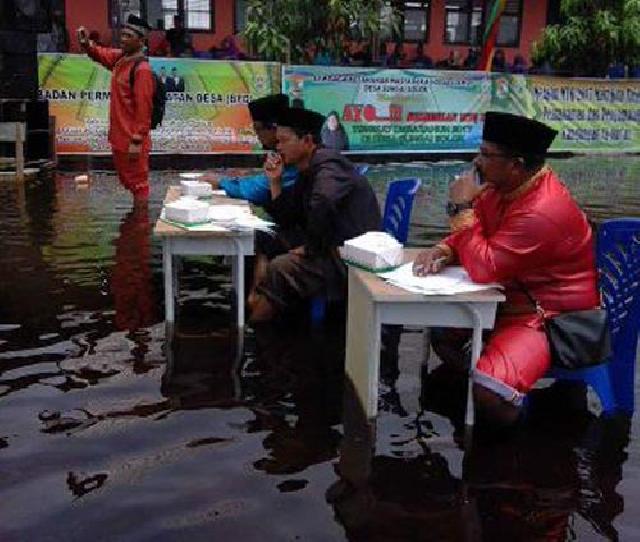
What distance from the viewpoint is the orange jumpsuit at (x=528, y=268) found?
3.67m

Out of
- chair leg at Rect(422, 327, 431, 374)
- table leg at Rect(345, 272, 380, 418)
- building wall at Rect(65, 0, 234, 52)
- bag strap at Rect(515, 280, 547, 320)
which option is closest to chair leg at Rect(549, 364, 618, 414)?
bag strap at Rect(515, 280, 547, 320)

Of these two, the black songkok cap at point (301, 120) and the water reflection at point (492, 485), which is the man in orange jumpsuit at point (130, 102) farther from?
the water reflection at point (492, 485)

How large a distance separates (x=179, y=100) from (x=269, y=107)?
8516mm

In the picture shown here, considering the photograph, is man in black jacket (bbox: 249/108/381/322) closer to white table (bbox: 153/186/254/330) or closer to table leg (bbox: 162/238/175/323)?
white table (bbox: 153/186/254/330)

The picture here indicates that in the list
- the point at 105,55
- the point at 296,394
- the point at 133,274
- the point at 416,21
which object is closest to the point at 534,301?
the point at 296,394

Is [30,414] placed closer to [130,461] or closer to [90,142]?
[130,461]

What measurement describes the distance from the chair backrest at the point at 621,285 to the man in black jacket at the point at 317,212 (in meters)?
1.66

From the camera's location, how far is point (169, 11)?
19656 millimetres

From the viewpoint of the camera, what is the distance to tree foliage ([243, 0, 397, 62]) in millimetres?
16016

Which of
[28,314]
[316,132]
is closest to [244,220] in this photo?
[316,132]

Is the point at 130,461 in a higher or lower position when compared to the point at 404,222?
lower

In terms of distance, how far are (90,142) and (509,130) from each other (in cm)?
1064

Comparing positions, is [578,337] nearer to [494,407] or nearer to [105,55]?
[494,407]

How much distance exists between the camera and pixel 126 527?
313 centimetres
